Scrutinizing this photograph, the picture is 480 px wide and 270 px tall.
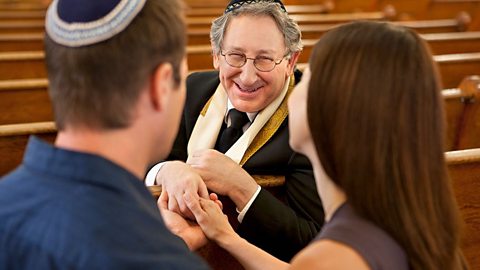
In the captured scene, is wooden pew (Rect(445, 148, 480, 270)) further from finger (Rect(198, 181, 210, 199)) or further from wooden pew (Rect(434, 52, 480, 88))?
wooden pew (Rect(434, 52, 480, 88))

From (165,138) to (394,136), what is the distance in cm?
40

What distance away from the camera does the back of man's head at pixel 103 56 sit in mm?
924

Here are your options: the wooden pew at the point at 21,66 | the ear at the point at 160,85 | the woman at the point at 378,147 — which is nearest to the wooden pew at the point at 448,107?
the wooden pew at the point at 21,66

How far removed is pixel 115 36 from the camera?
0.92 m

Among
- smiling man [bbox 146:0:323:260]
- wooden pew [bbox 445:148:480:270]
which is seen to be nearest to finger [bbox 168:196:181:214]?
smiling man [bbox 146:0:323:260]

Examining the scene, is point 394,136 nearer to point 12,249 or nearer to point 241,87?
point 12,249

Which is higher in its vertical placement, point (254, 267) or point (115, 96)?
point (115, 96)

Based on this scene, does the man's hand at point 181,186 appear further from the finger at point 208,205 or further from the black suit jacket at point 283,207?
the black suit jacket at point 283,207

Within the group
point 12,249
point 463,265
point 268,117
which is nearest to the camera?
point 12,249

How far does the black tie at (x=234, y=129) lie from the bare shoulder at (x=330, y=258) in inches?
39.1

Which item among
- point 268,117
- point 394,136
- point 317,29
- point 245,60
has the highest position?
point 394,136

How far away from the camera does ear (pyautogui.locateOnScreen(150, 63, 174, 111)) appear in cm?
97

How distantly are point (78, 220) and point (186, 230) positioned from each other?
0.77 meters

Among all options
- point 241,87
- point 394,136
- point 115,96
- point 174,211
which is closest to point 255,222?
point 174,211
